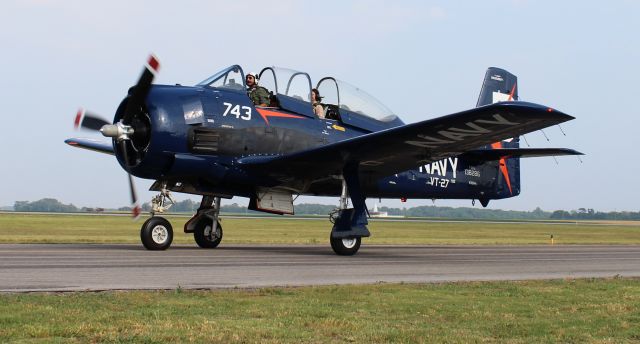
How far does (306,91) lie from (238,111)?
2136 mm

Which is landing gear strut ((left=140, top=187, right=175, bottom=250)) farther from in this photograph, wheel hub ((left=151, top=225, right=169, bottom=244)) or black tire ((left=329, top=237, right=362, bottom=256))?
black tire ((left=329, top=237, right=362, bottom=256))

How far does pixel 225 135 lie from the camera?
18469 mm

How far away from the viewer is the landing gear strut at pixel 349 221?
19.2 meters

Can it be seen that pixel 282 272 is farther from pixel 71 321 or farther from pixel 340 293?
pixel 71 321

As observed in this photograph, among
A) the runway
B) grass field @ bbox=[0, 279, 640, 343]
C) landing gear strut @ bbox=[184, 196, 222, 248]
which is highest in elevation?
landing gear strut @ bbox=[184, 196, 222, 248]

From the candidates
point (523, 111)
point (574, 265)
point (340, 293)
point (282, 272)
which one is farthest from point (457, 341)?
point (574, 265)

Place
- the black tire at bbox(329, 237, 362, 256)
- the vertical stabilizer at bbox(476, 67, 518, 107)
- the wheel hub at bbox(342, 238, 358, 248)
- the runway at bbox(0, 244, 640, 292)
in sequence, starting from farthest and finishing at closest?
the vertical stabilizer at bbox(476, 67, 518, 107) → the wheel hub at bbox(342, 238, 358, 248) → the black tire at bbox(329, 237, 362, 256) → the runway at bbox(0, 244, 640, 292)

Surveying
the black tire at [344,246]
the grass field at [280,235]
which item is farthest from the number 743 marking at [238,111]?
the grass field at [280,235]

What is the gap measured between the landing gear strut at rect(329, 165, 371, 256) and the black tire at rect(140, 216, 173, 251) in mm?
3757

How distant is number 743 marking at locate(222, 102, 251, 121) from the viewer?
18.5 m

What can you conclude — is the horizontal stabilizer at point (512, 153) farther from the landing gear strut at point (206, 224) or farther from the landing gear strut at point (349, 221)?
Answer: the landing gear strut at point (206, 224)

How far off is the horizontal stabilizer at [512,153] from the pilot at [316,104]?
5.08 meters

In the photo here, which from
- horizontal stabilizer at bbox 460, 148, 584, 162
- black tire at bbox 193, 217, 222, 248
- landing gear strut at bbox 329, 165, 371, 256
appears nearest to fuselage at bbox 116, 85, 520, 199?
landing gear strut at bbox 329, 165, 371, 256

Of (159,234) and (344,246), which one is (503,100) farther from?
(159,234)
